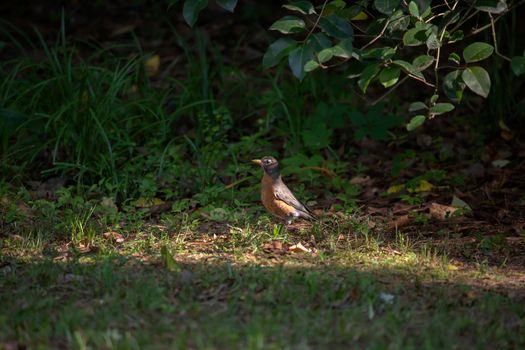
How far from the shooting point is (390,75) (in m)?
4.75

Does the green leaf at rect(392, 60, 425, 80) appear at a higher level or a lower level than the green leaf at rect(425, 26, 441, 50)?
lower

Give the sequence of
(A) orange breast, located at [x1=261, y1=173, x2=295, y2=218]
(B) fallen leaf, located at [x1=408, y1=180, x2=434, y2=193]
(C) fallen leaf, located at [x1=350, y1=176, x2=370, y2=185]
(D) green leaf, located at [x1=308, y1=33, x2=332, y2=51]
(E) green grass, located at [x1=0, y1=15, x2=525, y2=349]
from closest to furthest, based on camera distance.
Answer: (E) green grass, located at [x1=0, y1=15, x2=525, y2=349]
(D) green leaf, located at [x1=308, y1=33, x2=332, y2=51]
(A) orange breast, located at [x1=261, y1=173, x2=295, y2=218]
(B) fallen leaf, located at [x1=408, y1=180, x2=434, y2=193]
(C) fallen leaf, located at [x1=350, y1=176, x2=370, y2=185]

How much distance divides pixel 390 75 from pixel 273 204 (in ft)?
5.99

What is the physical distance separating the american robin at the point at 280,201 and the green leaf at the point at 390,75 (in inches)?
64.8

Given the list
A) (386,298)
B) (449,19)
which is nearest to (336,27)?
(449,19)

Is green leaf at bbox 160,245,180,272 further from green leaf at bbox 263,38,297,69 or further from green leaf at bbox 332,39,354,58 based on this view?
green leaf at bbox 332,39,354,58

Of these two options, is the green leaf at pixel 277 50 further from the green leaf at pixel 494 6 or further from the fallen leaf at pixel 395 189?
the fallen leaf at pixel 395 189

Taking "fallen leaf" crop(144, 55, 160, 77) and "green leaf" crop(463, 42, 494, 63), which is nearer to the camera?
"green leaf" crop(463, 42, 494, 63)

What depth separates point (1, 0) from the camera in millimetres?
11031

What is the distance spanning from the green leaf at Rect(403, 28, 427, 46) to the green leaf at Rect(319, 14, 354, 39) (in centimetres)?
35

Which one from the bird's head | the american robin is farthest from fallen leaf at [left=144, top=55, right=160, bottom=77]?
the american robin

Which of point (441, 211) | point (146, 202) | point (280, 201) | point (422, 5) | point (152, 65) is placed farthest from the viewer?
point (152, 65)

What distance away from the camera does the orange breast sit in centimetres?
614

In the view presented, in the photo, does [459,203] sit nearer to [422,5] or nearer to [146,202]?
[422,5]
